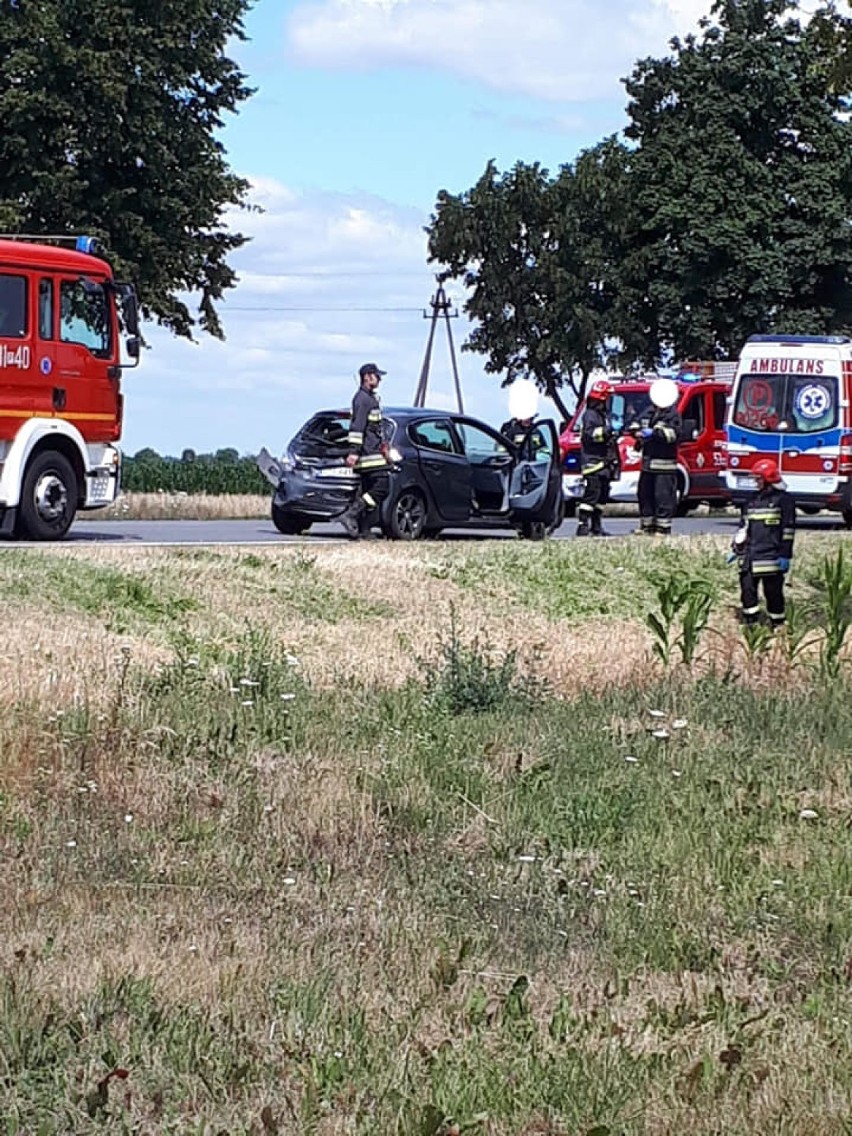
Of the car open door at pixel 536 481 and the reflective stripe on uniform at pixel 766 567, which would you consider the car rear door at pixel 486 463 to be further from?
the reflective stripe on uniform at pixel 766 567

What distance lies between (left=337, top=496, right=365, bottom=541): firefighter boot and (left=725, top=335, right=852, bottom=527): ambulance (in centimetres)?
868

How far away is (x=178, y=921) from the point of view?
7039 millimetres

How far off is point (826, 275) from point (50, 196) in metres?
22.1

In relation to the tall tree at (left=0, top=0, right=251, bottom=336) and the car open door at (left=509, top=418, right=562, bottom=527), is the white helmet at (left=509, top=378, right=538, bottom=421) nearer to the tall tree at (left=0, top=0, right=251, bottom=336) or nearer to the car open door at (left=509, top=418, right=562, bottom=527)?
the car open door at (left=509, top=418, right=562, bottom=527)

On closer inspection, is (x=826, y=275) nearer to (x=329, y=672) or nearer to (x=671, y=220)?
(x=671, y=220)

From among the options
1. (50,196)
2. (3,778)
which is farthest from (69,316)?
(50,196)

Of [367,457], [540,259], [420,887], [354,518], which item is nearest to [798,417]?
[354,518]

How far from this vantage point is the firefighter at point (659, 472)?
22.1 m

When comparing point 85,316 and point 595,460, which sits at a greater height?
point 85,316

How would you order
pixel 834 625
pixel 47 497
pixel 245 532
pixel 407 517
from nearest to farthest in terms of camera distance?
pixel 834 625 → pixel 47 497 → pixel 407 517 → pixel 245 532

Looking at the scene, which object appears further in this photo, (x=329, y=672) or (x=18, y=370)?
(x=18, y=370)

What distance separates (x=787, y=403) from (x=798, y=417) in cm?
25

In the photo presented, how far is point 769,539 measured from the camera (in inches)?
651

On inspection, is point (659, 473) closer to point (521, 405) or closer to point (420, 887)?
point (521, 405)
